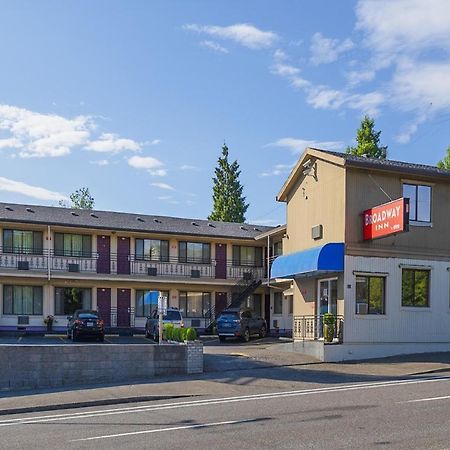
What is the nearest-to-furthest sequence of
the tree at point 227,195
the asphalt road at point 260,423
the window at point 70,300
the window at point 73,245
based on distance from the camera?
the asphalt road at point 260,423 < the window at point 73,245 < the window at point 70,300 < the tree at point 227,195

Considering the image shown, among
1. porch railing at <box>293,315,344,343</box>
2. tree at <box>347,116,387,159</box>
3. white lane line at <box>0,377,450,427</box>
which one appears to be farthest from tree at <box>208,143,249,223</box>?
white lane line at <box>0,377,450,427</box>

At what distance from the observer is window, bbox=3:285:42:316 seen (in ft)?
122

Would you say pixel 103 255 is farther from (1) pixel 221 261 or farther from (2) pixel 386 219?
(2) pixel 386 219

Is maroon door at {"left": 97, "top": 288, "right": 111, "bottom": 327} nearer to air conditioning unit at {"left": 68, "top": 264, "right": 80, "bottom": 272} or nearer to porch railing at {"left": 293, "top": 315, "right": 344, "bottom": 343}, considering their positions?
air conditioning unit at {"left": 68, "top": 264, "right": 80, "bottom": 272}

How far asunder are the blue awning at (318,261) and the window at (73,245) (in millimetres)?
16358

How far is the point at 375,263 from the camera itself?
2388cm

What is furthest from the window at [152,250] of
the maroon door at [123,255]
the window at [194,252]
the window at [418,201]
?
the window at [418,201]

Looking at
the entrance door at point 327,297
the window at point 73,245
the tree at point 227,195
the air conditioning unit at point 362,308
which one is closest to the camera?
the air conditioning unit at point 362,308

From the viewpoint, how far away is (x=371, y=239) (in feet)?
76.7

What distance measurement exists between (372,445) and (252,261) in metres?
33.7

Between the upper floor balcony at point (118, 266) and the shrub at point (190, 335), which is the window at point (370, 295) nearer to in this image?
the shrub at point (190, 335)

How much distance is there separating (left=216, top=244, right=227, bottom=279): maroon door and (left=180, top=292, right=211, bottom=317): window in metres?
1.52

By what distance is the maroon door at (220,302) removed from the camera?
41.4 metres

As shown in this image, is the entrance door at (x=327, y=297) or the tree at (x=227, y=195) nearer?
the entrance door at (x=327, y=297)
